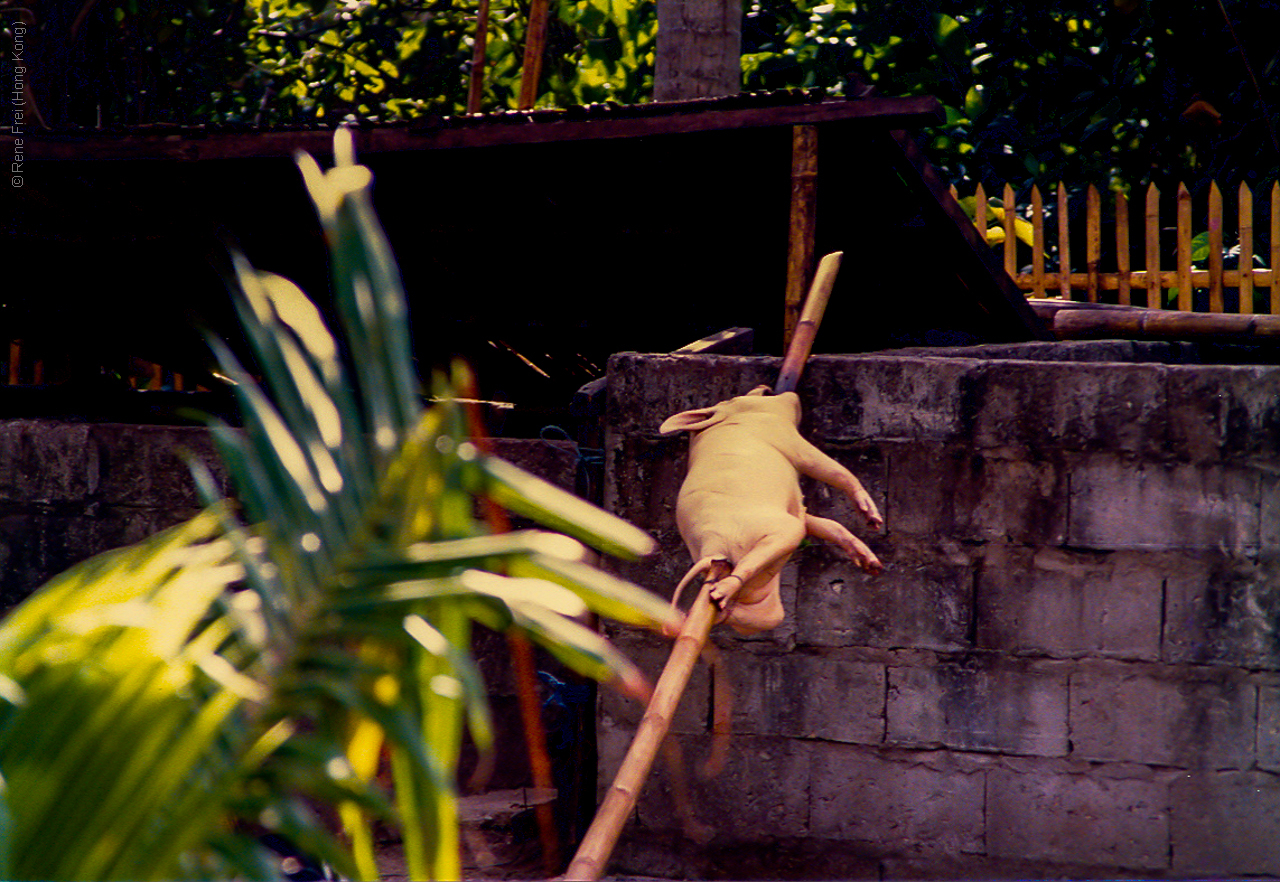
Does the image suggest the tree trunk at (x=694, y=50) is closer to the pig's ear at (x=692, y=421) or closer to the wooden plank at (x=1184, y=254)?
the wooden plank at (x=1184, y=254)

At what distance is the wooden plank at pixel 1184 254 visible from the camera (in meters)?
6.70

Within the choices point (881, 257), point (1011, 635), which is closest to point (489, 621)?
point (1011, 635)

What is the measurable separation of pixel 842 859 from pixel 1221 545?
1655mm

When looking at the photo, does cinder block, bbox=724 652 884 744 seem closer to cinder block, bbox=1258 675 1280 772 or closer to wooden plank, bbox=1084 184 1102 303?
cinder block, bbox=1258 675 1280 772

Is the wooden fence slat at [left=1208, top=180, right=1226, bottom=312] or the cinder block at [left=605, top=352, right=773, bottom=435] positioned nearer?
the cinder block at [left=605, top=352, right=773, bottom=435]

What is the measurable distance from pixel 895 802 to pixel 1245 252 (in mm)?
4079

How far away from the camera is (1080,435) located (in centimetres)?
412

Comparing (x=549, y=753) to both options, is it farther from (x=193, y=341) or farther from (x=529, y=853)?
(x=193, y=341)

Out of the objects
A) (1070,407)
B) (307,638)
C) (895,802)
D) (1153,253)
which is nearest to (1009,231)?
(1153,253)

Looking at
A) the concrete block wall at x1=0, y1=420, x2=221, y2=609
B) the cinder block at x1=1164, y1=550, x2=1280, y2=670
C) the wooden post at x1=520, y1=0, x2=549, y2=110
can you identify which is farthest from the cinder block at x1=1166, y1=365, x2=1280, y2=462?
the wooden post at x1=520, y1=0, x2=549, y2=110

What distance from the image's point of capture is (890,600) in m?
4.21

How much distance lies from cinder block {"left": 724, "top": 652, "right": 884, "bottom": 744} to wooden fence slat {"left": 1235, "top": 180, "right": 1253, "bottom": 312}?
11.5ft

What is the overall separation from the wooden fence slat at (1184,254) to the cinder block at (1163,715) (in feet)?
10.6

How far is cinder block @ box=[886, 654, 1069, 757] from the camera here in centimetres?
409
